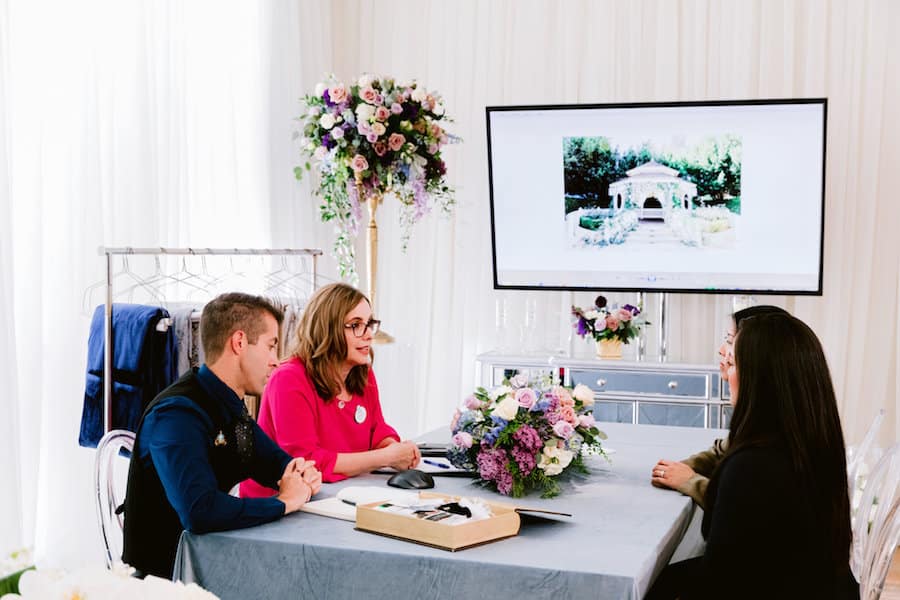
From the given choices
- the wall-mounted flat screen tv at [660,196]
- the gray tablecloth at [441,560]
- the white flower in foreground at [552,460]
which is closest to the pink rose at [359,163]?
the wall-mounted flat screen tv at [660,196]

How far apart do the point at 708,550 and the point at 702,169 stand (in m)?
3.30

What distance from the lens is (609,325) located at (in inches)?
200

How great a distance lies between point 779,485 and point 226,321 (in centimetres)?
119

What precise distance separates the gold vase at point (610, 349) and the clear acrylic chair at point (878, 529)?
265 centimetres

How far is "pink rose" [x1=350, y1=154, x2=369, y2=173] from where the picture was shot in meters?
4.28

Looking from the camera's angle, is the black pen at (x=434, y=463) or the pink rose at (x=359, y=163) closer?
the black pen at (x=434, y=463)

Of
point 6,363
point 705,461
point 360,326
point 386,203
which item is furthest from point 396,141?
point 705,461

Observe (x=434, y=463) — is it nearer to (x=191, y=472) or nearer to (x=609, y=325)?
(x=191, y=472)

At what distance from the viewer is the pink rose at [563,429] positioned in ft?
7.64

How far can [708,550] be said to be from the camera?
1.92 meters

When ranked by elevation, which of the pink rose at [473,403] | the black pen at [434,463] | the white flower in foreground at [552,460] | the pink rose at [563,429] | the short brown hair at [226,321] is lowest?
the black pen at [434,463]

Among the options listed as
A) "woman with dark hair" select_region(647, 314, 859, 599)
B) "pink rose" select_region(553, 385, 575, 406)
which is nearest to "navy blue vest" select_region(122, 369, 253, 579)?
"pink rose" select_region(553, 385, 575, 406)

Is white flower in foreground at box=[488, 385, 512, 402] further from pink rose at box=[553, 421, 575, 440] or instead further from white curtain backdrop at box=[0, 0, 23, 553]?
white curtain backdrop at box=[0, 0, 23, 553]

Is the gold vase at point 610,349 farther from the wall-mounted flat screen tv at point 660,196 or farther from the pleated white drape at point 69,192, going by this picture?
the pleated white drape at point 69,192
